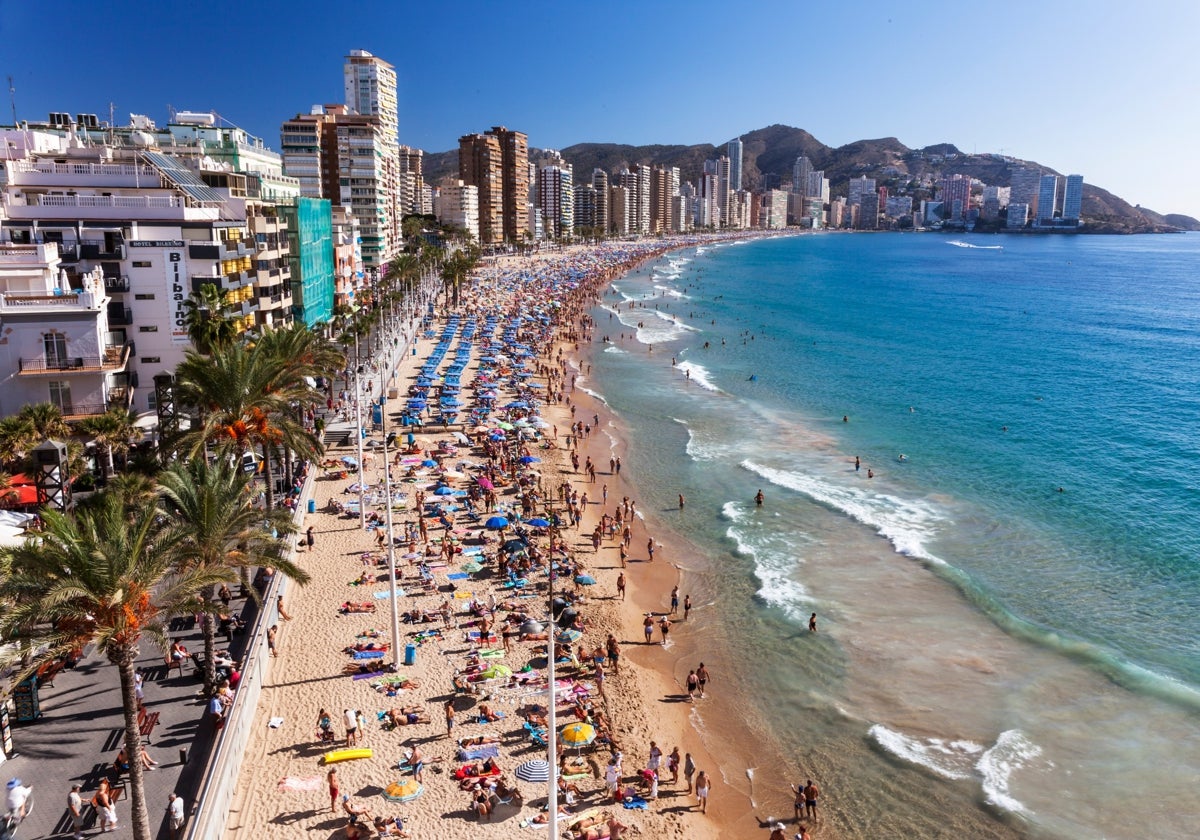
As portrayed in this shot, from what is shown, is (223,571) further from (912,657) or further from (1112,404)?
(1112,404)

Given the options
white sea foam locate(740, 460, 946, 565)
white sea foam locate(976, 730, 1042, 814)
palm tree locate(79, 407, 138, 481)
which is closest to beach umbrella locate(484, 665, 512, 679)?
white sea foam locate(976, 730, 1042, 814)

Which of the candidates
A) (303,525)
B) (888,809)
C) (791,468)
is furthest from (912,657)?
(303,525)

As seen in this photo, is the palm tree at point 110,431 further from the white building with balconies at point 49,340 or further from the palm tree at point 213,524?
the palm tree at point 213,524

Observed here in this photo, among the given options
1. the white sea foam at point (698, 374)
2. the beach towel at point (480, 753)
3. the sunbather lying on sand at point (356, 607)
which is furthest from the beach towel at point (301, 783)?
the white sea foam at point (698, 374)

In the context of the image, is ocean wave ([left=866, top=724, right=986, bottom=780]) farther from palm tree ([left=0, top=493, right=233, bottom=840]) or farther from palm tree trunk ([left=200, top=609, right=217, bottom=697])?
palm tree ([left=0, top=493, right=233, bottom=840])

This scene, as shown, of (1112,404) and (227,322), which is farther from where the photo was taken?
(1112,404)

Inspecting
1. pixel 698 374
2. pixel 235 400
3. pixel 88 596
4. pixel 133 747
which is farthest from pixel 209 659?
pixel 698 374
